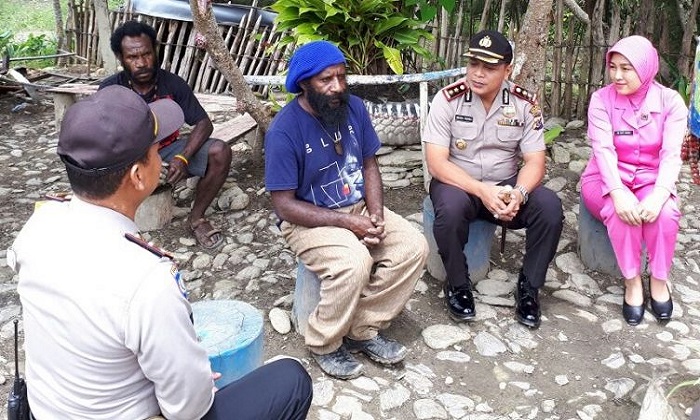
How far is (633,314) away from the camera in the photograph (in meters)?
3.99

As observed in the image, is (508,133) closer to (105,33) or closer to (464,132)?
(464,132)

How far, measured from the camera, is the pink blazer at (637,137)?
4051mm

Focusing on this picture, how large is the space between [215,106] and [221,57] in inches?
82.0

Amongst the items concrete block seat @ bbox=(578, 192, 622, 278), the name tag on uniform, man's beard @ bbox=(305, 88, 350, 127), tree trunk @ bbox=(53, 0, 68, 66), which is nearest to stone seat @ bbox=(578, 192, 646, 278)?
concrete block seat @ bbox=(578, 192, 622, 278)

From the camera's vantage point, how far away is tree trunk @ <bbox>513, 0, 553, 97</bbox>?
16.0 ft

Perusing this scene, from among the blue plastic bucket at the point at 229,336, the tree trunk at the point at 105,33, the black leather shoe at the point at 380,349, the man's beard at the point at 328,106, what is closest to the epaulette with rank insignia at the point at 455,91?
the man's beard at the point at 328,106

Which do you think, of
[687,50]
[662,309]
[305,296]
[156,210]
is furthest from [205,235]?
[687,50]

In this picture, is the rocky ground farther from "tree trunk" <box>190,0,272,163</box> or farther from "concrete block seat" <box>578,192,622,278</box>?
"tree trunk" <box>190,0,272,163</box>

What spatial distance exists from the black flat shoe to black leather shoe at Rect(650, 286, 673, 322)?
0.25ft

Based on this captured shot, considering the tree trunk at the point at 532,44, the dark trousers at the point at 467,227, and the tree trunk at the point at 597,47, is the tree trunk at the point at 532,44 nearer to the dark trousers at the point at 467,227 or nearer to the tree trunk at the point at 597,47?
the dark trousers at the point at 467,227

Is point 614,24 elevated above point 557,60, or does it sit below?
above

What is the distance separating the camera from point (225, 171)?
500 centimetres

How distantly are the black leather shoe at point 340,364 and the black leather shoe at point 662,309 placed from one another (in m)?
1.82

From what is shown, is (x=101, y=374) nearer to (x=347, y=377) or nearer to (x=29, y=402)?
(x=29, y=402)
